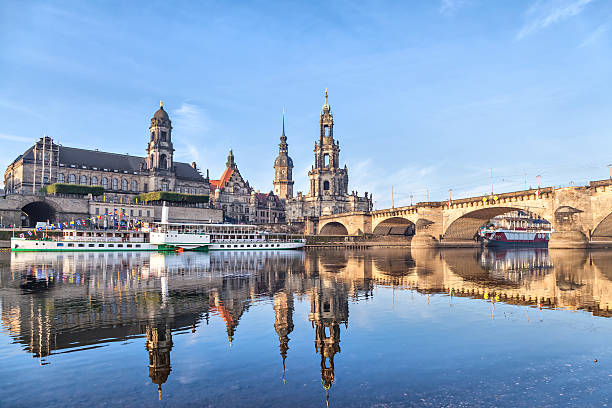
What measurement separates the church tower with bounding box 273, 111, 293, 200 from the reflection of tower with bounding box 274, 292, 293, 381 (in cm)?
16397

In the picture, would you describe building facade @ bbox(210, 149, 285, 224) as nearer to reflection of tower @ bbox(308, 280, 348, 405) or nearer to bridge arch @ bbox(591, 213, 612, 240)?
bridge arch @ bbox(591, 213, 612, 240)

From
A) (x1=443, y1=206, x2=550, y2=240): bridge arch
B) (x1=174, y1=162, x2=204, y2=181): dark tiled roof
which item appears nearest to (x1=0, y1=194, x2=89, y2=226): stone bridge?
(x1=174, y1=162, x2=204, y2=181): dark tiled roof

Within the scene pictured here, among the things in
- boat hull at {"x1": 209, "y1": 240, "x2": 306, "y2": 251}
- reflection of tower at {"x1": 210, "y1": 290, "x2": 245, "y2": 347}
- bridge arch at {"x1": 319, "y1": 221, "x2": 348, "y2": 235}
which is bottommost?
reflection of tower at {"x1": 210, "y1": 290, "x2": 245, "y2": 347}

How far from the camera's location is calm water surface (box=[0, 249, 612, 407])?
27.0 feet

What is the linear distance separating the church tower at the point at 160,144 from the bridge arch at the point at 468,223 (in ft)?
249

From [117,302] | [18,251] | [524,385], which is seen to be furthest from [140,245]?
[524,385]

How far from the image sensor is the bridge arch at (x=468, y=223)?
7725 cm

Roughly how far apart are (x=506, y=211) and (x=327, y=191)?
82844 millimetres

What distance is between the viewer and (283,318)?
598 inches

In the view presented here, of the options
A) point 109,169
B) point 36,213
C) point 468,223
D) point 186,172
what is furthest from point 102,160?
point 468,223

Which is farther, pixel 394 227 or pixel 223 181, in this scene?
pixel 223 181

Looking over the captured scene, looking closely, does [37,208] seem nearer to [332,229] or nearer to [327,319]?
[332,229]

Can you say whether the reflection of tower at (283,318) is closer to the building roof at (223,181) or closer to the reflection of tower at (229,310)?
the reflection of tower at (229,310)

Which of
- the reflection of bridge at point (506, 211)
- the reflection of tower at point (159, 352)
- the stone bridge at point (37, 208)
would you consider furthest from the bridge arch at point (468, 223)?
the stone bridge at point (37, 208)
